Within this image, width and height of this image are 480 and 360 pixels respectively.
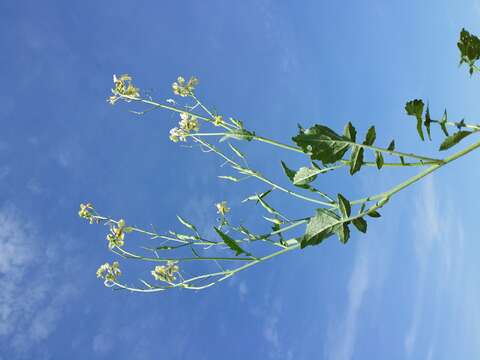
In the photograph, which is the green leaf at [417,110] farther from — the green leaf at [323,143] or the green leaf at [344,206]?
the green leaf at [344,206]

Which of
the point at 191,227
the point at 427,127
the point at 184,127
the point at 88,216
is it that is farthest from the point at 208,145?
the point at 427,127

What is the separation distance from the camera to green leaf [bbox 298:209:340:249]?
1.85 m

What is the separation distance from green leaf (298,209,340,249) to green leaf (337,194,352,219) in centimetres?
3

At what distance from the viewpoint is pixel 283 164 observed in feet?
7.38

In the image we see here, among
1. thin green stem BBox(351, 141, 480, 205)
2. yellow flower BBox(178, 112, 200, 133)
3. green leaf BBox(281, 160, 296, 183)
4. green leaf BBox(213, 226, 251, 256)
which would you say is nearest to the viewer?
thin green stem BBox(351, 141, 480, 205)

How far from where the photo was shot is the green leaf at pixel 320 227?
185 centimetres

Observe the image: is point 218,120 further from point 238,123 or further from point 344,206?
point 344,206

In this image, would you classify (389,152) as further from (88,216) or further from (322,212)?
(88,216)

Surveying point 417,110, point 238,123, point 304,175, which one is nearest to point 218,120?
point 238,123

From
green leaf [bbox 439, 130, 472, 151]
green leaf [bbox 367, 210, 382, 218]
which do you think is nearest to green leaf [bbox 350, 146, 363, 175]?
green leaf [bbox 367, 210, 382, 218]

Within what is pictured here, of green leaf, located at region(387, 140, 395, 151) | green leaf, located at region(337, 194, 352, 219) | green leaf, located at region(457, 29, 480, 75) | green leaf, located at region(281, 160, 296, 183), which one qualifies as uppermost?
green leaf, located at region(457, 29, 480, 75)

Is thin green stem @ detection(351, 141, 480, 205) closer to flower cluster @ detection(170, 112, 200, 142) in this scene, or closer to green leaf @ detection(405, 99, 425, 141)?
green leaf @ detection(405, 99, 425, 141)

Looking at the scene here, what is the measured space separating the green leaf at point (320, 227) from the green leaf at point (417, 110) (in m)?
0.42

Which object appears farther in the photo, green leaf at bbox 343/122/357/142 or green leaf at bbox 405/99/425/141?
green leaf at bbox 343/122/357/142
